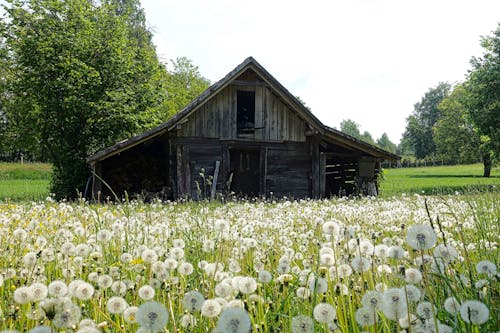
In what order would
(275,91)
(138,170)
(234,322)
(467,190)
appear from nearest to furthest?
(234,322) < (467,190) < (275,91) < (138,170)

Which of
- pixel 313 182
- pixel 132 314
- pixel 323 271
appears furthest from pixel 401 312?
pixel 313 182

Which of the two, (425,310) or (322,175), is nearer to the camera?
(425,310)

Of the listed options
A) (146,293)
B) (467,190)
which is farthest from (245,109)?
(146,293)

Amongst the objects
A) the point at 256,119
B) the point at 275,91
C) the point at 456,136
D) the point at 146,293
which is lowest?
the point at 146,293

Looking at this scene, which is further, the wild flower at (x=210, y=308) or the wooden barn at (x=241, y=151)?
the wooden barn at (x=241, y=151)

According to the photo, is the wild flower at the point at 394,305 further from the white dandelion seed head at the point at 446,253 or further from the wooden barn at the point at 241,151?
the wooden barn at the point at 241,151

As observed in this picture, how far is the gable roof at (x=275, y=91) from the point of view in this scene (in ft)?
50.1

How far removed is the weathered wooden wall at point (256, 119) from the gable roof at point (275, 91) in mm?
491

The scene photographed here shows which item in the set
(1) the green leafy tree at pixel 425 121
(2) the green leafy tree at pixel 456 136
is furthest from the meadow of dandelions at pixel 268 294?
(1) the green leafy tree at pixel 425 121

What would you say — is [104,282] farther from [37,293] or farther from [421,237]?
[421,237]

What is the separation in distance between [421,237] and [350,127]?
15203 centimetres

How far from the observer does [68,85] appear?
20828 mm

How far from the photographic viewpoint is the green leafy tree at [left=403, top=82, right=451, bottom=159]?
298 feet

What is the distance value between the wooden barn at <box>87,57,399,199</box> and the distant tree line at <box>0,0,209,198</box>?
3.32 meters
